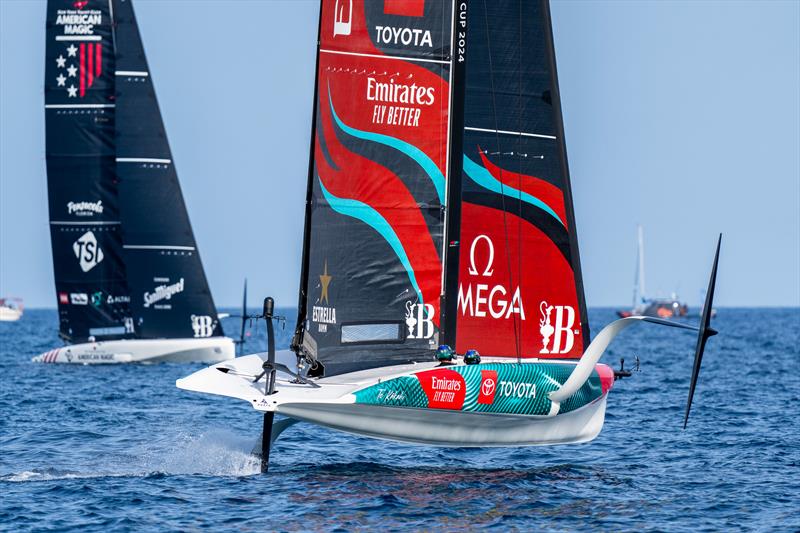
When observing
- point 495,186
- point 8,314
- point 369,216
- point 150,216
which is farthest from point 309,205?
point 8,314

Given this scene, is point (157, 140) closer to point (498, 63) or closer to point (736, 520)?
point (498, 63)

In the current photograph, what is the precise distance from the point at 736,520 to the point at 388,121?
7.35 metres

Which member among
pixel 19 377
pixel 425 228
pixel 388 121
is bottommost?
pixel 19 377

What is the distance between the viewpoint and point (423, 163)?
1917 cm

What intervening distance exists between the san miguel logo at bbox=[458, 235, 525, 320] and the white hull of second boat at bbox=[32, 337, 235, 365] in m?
21.7

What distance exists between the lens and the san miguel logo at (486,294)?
2041cm

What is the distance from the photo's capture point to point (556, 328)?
20.4 m

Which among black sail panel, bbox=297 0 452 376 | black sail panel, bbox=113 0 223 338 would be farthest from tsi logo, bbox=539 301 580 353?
black sail panel, bbox=113 0 223 338

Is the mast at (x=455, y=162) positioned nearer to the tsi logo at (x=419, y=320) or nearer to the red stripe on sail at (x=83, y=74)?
the tsi logo at (x=419, y=320)

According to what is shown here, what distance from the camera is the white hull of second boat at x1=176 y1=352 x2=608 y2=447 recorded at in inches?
687

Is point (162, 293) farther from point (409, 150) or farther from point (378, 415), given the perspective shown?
point (378, 415)

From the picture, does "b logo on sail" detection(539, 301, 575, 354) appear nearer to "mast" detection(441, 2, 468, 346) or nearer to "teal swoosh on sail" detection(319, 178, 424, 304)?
"mast" detection(441, 2, 468, 346)

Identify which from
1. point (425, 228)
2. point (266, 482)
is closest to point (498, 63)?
point (425, 228)

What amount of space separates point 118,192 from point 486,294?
22922 mm
